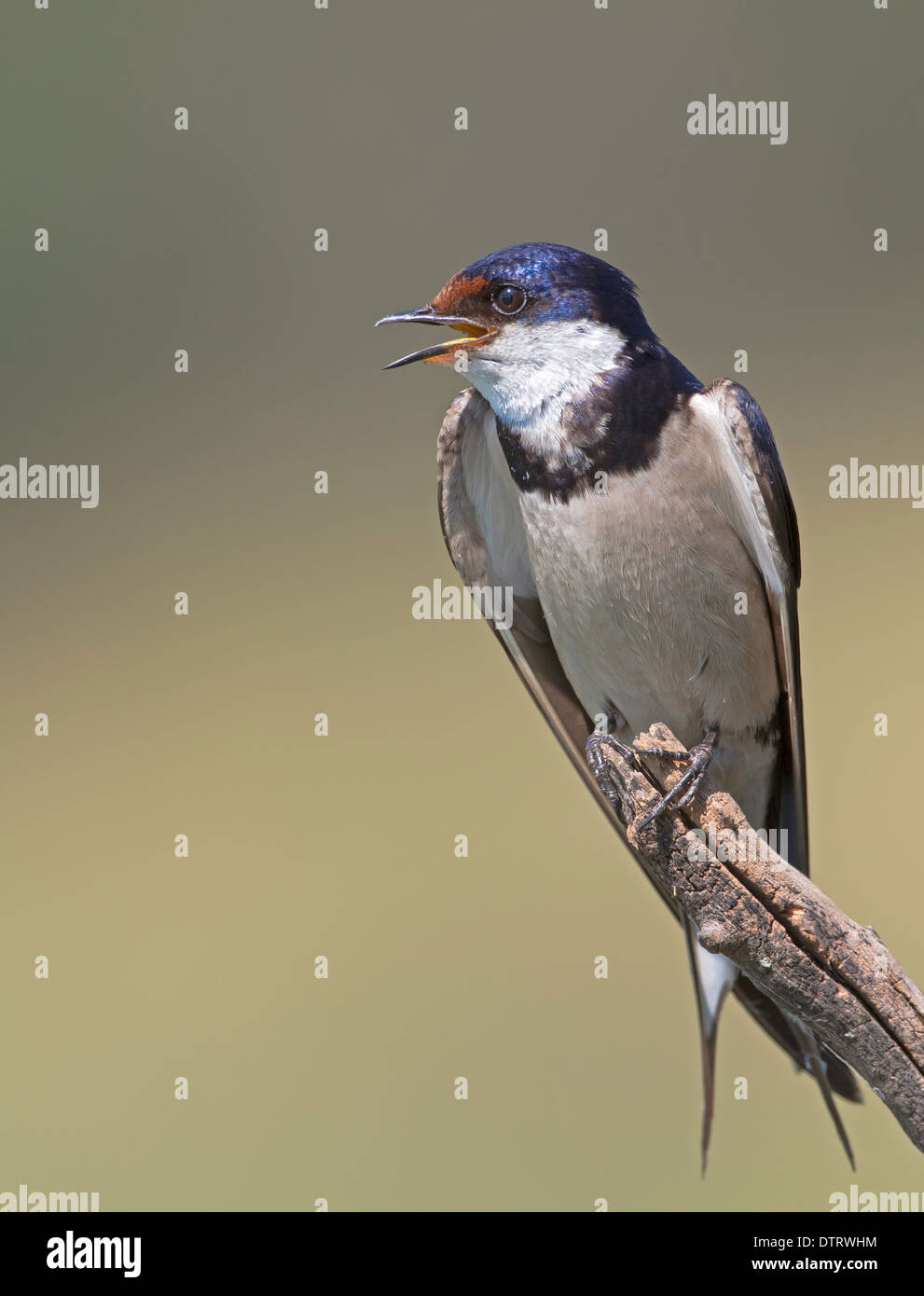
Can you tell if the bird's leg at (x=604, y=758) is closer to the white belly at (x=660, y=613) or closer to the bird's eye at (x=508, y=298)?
the white belly at (x=660, y=613)

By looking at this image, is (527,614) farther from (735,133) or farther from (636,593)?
(735,133)

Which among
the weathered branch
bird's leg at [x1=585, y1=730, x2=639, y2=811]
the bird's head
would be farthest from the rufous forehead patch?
the weathered branch

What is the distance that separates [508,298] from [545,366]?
74mm

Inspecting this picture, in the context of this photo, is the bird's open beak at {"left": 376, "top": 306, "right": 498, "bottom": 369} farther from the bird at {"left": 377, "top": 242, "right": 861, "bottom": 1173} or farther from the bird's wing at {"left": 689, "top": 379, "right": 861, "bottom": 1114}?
the bird's wing at {"left": 689, "top": 379, "right": 861, "bottom": 1114}

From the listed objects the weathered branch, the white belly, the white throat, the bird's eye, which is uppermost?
the bird's eye

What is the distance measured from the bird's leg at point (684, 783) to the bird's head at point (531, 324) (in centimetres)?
33

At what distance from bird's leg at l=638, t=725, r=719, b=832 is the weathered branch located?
0.05 meters

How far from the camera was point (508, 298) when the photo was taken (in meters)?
1.12

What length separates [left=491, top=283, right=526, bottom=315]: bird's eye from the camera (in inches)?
43.9

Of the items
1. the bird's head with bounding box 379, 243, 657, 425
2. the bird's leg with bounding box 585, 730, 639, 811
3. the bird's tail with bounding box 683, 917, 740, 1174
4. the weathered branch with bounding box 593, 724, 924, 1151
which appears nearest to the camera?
the weathered branch with bounding box 593, 724, 924, 1151

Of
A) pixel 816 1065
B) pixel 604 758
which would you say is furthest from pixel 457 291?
pixel 816 1065

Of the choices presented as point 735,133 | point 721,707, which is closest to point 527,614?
point 721,707

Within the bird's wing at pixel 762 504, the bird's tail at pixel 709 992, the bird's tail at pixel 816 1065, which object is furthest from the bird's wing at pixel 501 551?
the bird's wing at pixel 762 504

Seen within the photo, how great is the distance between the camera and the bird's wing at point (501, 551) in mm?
1261
